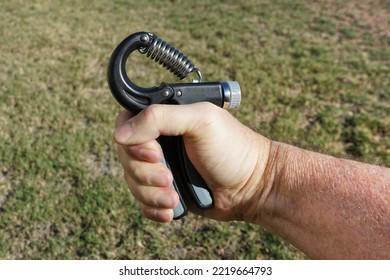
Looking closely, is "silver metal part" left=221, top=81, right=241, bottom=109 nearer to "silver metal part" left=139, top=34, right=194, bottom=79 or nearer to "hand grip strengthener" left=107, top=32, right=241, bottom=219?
"hand grip strengthener" left=107, top=32, right=241, bottom=219

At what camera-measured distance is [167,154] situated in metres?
2.08

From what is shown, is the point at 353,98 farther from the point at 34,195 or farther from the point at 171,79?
the point at 34,195

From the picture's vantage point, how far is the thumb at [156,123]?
1847 mm

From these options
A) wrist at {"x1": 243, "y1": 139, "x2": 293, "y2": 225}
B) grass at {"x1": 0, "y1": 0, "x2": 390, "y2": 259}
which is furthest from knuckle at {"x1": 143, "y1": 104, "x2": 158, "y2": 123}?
grass at {"x1": 0, "y1": 0, "x2": 390, "y2": 259}

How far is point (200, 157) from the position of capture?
2.15m

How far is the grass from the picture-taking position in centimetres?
357

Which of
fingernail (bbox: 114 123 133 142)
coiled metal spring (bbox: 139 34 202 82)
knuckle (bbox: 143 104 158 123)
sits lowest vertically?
fingernail (bbox: 114 123 133 142)

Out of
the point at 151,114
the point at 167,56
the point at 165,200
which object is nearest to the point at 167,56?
the point at 167,56

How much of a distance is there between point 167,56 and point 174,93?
0.15 metres

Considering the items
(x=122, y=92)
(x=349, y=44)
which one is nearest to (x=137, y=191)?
(x=122, y=92)

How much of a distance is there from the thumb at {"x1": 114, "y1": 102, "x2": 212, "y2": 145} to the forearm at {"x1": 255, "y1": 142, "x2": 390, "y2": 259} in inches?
23.4

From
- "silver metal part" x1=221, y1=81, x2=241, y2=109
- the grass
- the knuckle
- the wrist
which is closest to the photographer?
the knuckle

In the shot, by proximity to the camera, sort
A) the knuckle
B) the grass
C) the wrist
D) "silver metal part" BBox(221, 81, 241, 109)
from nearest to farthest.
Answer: the knuckle, "silver metal part" BBox(221, 81, 241, 109), the wrist, the grass

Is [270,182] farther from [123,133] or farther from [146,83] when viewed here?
[146,83]
